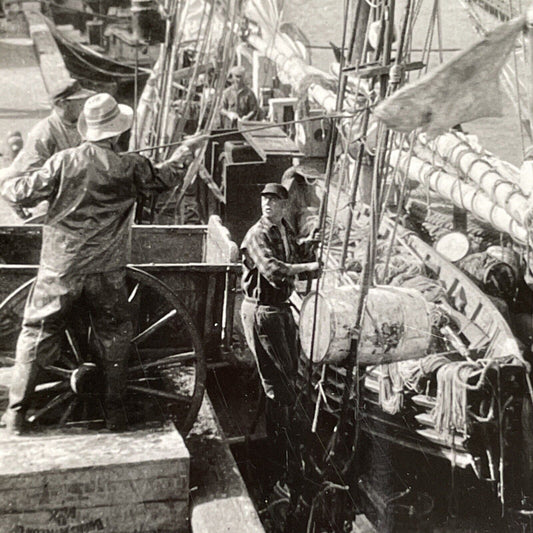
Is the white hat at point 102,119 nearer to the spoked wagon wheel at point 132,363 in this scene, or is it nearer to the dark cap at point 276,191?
the spoked wagon wheel at point 132,363

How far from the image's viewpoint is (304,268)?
19.3ft

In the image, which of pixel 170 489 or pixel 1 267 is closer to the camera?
pixel 170 489

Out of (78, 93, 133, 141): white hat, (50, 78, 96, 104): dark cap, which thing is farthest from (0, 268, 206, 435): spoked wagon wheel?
(50, 78, 96, 104): dark cap

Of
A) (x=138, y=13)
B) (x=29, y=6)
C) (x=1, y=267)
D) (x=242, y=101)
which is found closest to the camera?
(x=1, y=267)

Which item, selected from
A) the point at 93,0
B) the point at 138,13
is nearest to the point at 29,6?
the point at 93,0

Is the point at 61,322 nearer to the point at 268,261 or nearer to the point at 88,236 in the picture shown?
the point at 88,236

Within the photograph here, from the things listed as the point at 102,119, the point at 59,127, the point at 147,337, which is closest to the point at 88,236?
the point at 102,119

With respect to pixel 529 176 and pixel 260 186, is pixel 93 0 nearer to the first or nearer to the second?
pixel 260 186

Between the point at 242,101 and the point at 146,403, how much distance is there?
9937mm

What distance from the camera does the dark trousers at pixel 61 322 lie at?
4.46 m

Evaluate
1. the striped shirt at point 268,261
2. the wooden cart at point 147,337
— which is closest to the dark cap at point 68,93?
the wooden cart at point 147,337

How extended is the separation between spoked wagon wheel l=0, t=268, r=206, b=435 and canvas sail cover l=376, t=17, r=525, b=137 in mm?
2010

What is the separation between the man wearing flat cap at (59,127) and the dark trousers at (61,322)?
2297 mm

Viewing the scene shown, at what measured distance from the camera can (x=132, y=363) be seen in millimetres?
5152
